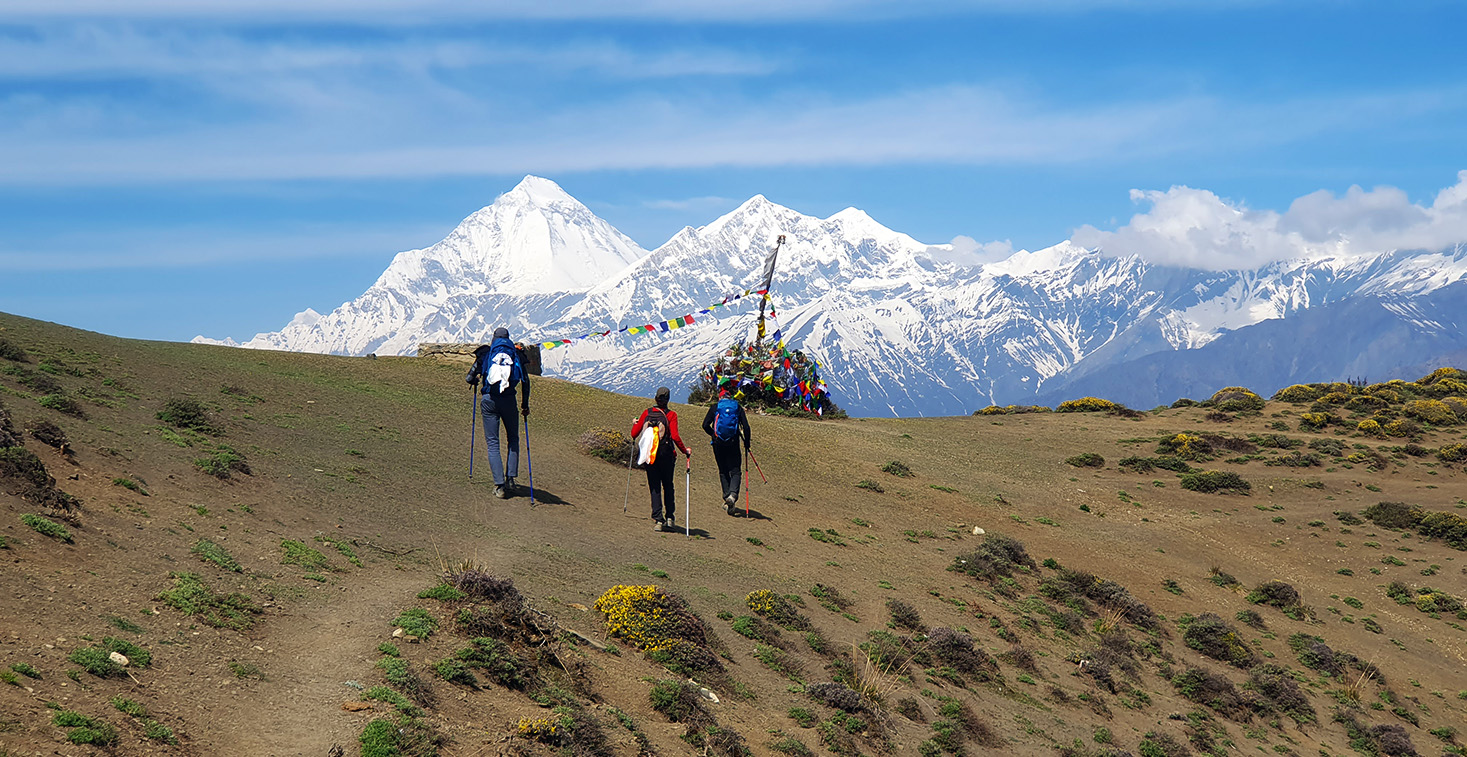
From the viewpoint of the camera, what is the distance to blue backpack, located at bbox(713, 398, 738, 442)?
19.3 m

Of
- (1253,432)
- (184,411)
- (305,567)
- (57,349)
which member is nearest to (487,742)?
(305,567)

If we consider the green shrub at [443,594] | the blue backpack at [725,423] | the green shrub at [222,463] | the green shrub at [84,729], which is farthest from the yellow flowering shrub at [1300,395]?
the green shrub at [84,729]

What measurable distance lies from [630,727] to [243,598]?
4153 millimetres

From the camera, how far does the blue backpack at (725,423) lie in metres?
19.3

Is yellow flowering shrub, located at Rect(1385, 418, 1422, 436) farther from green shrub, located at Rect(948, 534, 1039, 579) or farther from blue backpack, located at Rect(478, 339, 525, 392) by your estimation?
blue backpack, located at Rect(478, 339, 525, 392)

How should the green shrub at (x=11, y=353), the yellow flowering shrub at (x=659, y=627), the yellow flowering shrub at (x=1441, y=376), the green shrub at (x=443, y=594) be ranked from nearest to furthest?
the green shrub at (x=443, y=594) < the yellow flowering shrub at (x=659, y=627) < the green shrub at (x=11, y=353) < the yellow flowering shrub at (x=1441, y=376)

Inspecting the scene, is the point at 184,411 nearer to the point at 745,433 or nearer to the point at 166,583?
the point at 166,583

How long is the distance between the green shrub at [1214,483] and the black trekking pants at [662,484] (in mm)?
20923

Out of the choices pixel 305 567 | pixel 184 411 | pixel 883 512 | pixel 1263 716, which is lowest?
pixel 1263 716

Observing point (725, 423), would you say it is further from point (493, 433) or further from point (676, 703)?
point (676, 703)

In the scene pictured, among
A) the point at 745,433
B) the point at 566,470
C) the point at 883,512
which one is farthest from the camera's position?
the point at 883,512

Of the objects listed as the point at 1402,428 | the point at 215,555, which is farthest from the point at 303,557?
the point at 1402,428

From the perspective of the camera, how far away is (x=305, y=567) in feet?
38.0

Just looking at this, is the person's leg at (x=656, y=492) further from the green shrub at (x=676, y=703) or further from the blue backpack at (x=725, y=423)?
the green shrub at (x=676, y=703)
